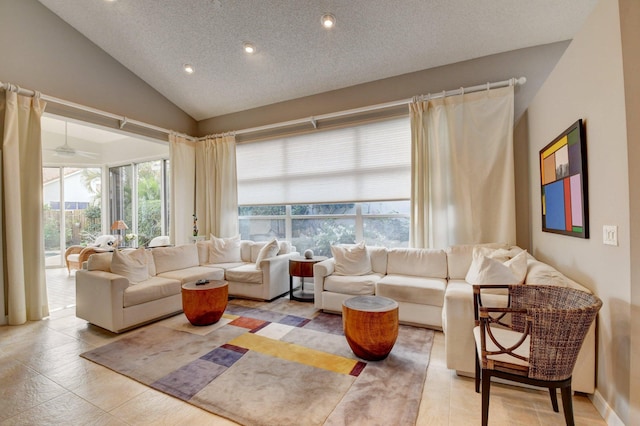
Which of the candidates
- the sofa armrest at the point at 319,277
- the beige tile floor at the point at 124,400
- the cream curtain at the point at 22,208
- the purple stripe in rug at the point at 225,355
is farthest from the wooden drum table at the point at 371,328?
the cream curtain at the point at 22,208

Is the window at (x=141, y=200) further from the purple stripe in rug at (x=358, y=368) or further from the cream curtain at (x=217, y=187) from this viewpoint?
the purple stripe in rug at (x=358, y=368)

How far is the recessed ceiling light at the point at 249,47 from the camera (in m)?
3.74

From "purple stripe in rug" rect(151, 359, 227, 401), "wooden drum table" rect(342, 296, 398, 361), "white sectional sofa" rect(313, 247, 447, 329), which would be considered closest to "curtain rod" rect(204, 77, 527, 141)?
"white sectional sofa" rect(313, 247, 447, 329)

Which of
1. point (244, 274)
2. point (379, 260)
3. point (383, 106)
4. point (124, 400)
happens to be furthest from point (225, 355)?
point (383, 106)

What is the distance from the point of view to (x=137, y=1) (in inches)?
133

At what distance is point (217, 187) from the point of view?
552 centimetres

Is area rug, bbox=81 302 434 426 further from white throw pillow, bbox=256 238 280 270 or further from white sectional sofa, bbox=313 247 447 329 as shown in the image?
white throw pillow, bbox=256 238 280 270

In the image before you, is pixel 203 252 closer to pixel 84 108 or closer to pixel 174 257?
pixel 174 257

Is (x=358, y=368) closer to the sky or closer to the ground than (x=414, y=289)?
closer to the ground

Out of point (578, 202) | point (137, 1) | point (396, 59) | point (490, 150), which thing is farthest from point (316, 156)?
point (578, 202)

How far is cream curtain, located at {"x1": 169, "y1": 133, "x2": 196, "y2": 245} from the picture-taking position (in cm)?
529

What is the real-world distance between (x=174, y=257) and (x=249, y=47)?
10.4ft

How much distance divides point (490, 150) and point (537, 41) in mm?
1337

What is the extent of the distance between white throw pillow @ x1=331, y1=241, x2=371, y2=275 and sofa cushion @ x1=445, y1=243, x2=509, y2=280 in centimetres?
100
